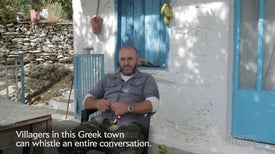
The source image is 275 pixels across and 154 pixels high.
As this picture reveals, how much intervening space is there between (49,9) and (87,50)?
798cm

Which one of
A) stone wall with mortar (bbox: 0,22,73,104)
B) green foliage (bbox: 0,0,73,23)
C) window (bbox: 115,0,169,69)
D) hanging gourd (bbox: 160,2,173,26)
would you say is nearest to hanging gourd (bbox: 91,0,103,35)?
window (bbox: 115,0,169,69)

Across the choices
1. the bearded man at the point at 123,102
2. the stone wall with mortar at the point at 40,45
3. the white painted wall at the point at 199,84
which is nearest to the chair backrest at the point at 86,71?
the white painted wall at the point at 199,84

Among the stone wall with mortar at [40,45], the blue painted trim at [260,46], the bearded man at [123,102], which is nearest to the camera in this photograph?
the bearded man at [123,102]

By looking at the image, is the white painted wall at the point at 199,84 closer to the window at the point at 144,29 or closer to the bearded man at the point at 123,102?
the window at the point at 144,29

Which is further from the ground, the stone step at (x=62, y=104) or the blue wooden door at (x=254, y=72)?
the blue wooden door at (x=254, y=72)

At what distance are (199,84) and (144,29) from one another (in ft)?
4.06

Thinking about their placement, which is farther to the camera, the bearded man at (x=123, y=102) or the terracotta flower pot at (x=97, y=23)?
the terracotta flower pot at (x=97, y=23)

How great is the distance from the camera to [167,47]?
15.3 feet

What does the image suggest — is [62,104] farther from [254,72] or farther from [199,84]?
[254,72]

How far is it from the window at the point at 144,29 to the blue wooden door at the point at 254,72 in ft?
3.42

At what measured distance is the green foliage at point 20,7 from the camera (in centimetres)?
922

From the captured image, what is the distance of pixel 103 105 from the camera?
132 inches

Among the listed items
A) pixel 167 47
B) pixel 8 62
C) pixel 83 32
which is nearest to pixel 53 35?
pixel 8 62

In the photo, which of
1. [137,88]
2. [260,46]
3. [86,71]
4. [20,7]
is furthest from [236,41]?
[20,7]
